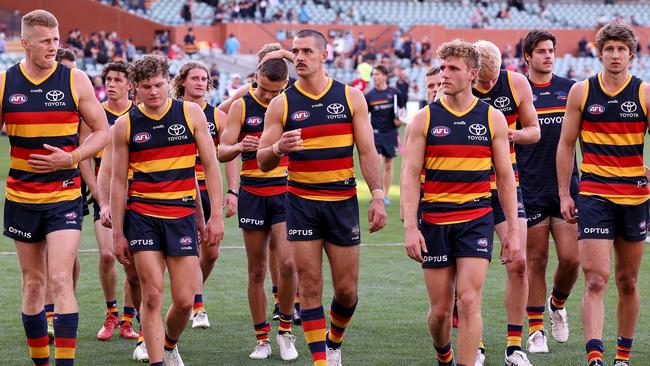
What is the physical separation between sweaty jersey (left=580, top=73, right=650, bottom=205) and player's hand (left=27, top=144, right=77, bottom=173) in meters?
3.45

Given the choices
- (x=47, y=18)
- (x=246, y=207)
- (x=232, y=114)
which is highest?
(x=47, y=18)

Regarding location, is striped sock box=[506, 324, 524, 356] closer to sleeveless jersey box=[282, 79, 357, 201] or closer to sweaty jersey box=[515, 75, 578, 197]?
sweaty jersey box=[515, 75, 578, 197]

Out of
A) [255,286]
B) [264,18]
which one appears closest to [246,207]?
[255,286]

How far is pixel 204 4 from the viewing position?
148 ft

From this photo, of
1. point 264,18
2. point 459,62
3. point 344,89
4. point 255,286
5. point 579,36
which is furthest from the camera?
point 579,36

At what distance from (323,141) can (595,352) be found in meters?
2.24

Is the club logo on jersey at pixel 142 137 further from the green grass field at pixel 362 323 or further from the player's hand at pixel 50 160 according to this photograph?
the green grass field at pixel 362 323

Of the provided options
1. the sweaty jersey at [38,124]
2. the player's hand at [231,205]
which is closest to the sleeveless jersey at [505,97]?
the player's hand at [231,205]

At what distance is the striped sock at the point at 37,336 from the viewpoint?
7.52 m

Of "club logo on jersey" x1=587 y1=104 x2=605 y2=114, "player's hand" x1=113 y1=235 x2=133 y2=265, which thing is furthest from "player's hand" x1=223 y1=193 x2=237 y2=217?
"club logo on jersey" x1=587 y1=104 x2=605 y2=114

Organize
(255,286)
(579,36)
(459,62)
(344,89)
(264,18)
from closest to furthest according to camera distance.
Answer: (459,62) < (344,89) < (255,286) < (264,18) < (579,36)

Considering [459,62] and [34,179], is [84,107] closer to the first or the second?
[34,179]

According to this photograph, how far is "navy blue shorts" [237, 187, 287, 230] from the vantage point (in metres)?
8.73

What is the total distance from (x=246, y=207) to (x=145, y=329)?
5.74 ft
